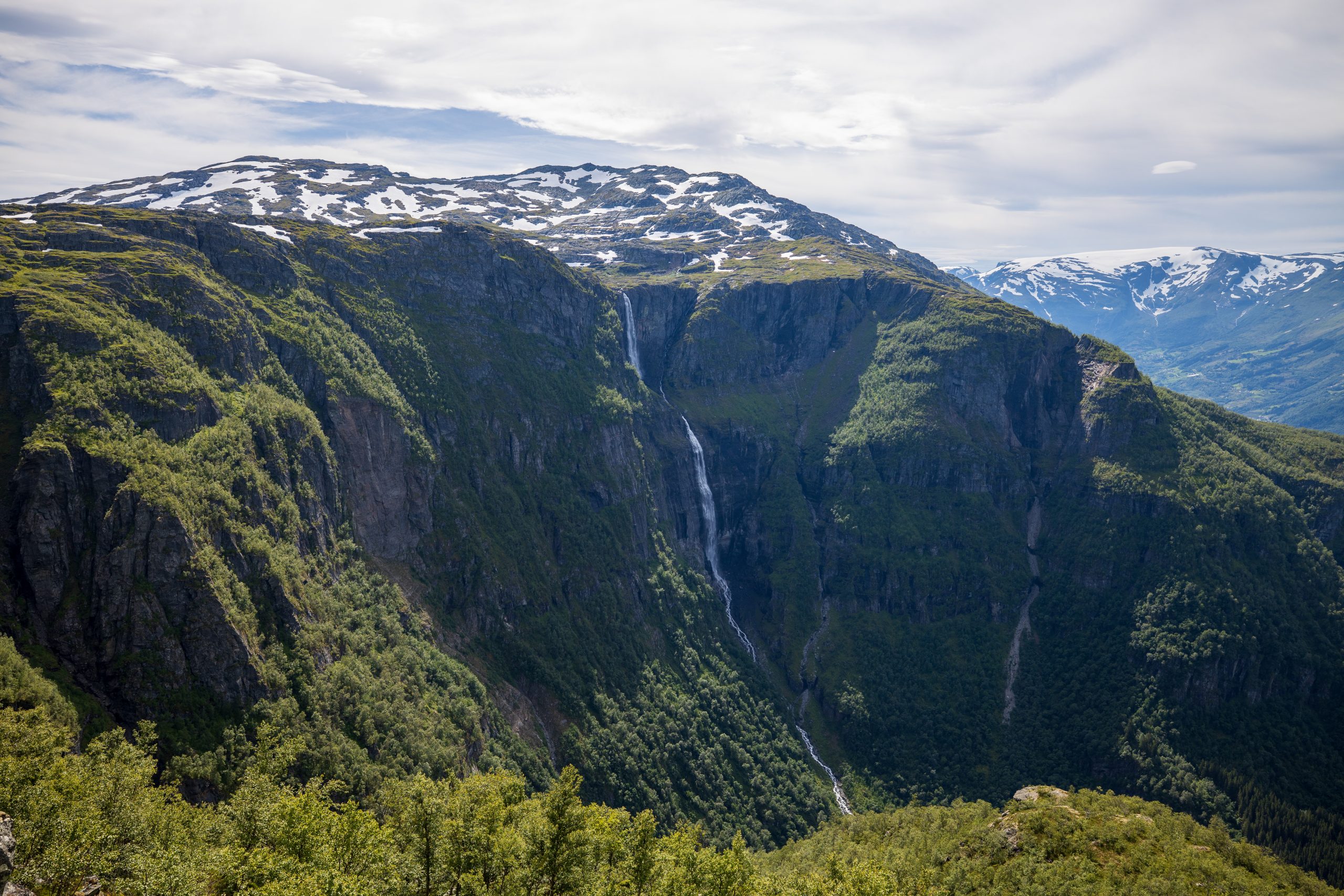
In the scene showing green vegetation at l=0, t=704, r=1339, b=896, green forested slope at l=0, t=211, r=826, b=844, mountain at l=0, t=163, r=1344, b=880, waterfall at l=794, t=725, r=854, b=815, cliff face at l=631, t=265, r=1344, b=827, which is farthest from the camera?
cliff face at l=631, t=265, r=1344, b=827

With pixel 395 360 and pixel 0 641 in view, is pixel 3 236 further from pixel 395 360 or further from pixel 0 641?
pixel 0 641

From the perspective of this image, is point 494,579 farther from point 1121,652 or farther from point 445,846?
point 1121,652

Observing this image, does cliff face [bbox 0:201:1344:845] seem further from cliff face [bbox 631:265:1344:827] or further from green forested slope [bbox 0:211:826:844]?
cliff face [bbox 631:265:1344:827]

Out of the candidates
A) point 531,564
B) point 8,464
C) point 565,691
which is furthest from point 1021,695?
point 8,464

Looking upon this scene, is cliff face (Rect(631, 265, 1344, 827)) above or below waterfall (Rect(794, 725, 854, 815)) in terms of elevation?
above

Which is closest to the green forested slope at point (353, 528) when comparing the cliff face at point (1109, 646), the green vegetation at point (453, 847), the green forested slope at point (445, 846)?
the green forested slope at point (445, 846)

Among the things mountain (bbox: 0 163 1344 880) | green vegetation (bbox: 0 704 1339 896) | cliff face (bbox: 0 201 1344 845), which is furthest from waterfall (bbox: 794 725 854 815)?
green vegetation (bbox: 0 704 1339 896)

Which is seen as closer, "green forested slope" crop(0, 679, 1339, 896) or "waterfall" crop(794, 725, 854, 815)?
"green forested slope" crop(0, 679, 1339, 896)

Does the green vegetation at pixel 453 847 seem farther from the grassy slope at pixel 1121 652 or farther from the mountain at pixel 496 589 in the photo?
the grassy slope at pixel 1121 652
